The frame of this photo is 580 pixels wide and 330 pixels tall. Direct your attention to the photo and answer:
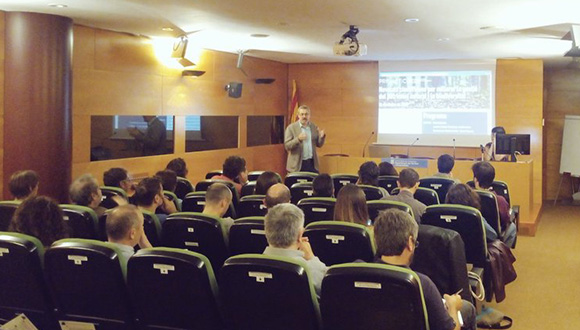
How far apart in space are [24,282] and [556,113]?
11.6 metres

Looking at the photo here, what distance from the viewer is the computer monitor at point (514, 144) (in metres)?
9.36

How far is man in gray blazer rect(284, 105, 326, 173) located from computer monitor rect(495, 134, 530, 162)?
2.92 m

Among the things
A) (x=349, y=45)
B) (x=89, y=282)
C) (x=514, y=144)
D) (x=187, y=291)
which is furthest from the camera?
(x=514, y=144)

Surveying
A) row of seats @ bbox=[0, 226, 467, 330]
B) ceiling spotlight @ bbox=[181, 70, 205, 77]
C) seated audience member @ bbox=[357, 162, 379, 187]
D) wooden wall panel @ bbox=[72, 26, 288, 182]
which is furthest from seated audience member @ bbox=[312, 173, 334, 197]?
ceiling spotlight @ bbox=[181, 70, 205, 77]

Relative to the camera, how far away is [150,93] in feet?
28.0

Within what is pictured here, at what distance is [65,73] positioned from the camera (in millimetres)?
6590

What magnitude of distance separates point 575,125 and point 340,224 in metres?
9.69

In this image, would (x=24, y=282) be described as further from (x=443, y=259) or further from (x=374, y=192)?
(x=374, y=192)

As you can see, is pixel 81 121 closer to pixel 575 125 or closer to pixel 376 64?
pixel 376 64

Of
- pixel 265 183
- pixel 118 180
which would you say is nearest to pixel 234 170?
pixel 265 183

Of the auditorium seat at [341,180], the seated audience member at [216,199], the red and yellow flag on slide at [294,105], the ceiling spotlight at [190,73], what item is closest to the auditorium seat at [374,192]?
the auditorium seat at [341,180]

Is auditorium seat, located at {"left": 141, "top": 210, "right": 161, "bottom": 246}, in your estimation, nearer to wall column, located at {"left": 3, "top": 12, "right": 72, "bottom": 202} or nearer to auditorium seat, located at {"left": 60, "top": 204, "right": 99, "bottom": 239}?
auditorium seat, located at {"left": 60, "top": 204, "right": 99, "bottom": 239}

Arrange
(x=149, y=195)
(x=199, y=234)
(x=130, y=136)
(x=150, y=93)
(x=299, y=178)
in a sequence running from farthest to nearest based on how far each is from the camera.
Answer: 1. (x=150, y=93)
2. (x=130, y=136)
3. (x=299, y=178)
4. (x=149, y=195)
5. (x=199, y=234)

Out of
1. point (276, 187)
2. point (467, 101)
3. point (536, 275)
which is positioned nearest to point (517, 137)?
point (467, 101)
